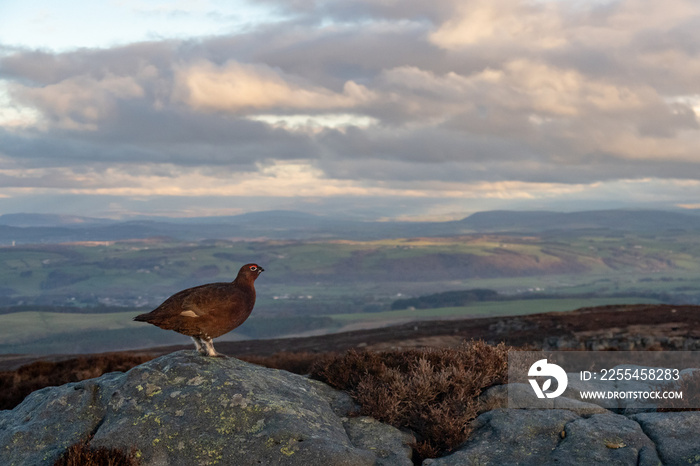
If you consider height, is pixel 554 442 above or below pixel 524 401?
below

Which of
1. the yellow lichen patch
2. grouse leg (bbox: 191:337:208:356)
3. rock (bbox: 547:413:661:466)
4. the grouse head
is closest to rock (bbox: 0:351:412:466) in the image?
grouse leg (bbox: 191:337:208:356)

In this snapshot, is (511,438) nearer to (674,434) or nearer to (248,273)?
(674,434)

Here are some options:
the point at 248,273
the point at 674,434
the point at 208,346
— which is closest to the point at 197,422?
the point at 208,346

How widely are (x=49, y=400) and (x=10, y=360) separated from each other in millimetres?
46495

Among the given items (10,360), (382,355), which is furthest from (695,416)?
(10,360)

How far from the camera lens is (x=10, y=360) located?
158 ft

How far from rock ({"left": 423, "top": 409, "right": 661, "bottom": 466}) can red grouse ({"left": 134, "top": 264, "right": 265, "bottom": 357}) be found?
4202 mm

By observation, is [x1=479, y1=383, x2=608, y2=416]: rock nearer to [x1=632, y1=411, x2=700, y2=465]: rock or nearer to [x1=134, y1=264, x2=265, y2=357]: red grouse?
[x1=632, y1=411, x2=700, y2=465]: rock

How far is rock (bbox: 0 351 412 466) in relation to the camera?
27.5 ft

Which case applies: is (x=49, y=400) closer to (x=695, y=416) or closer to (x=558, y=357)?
(x=695, y=416)

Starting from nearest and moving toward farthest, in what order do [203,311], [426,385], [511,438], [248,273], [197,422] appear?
1. [197,422]
2. [511,438]
3. [203,311]
4. [426,385]
5. [248,273]

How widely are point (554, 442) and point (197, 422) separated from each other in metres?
5.86

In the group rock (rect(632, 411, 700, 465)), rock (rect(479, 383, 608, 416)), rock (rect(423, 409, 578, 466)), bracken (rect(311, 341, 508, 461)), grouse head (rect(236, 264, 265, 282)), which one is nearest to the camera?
rock (rect(632, 411, 700, 465))

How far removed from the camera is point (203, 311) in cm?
973
